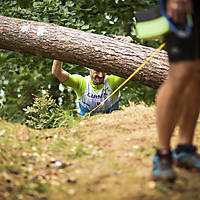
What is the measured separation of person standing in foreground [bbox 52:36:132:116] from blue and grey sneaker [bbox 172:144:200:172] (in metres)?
2.80

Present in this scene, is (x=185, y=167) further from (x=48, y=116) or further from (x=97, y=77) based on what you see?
(x=97, y=77)

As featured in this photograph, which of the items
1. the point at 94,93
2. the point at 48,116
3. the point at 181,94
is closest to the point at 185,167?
the point at 181,94

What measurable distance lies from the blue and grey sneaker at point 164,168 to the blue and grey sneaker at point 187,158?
15 centimetres

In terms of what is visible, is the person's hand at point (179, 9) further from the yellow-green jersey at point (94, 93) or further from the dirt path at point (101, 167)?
the yellow-green jersey at point (94, 93)

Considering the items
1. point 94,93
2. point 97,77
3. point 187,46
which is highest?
point 187,46

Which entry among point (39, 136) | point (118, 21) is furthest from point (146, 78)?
point (118, 21)

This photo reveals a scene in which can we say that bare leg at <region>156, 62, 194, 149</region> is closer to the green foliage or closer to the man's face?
the green foliage

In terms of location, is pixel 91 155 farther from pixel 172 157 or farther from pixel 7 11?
pixel 7 11

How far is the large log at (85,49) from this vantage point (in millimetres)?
4258

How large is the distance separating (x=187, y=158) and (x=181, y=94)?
1.72 ft

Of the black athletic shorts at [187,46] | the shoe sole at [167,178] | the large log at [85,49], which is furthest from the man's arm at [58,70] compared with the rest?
the shoe sole at [167,178]

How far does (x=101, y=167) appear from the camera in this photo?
255 cm

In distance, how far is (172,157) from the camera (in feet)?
7.75

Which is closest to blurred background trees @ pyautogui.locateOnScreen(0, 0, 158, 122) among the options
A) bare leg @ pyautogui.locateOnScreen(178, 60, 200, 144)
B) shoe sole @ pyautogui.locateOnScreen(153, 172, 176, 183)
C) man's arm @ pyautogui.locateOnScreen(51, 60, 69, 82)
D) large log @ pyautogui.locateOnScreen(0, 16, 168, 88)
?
man's arm @ pyautogui.locateOnScreen(51, 60, 69, 82)
